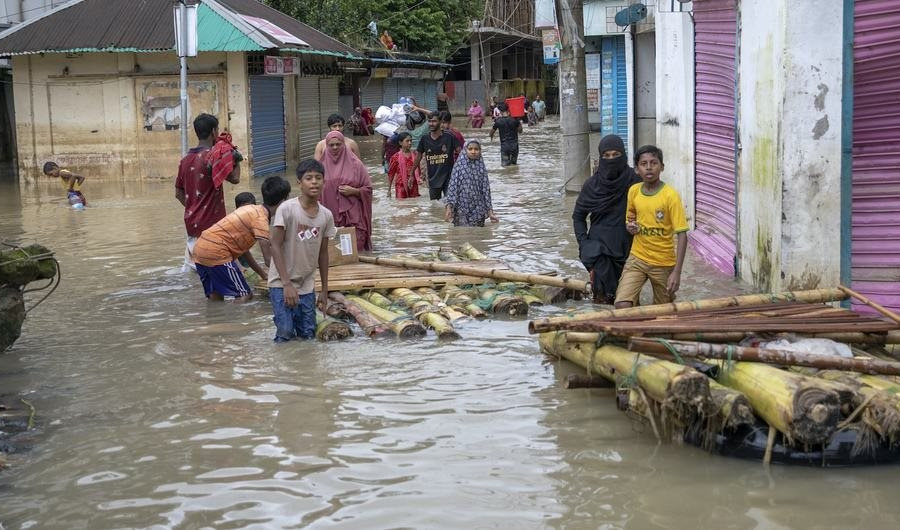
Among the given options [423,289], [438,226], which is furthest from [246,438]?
[438,226]

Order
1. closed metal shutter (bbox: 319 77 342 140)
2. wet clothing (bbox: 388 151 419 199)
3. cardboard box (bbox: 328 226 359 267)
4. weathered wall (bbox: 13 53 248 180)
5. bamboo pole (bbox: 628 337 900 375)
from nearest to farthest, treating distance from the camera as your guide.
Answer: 1. bamboo pole (bbox: 628 337 900 375)
2. cardboard box (bbox: 328 226 359 267)
3. wet clothing (bbox: 388 151 419 199)
4. weathered wall (bbox: 13 53 248 180)
5. closed metal shutter (bbox: 319 77 342 140)

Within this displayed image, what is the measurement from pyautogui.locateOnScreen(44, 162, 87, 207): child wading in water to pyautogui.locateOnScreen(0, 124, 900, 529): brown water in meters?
7.96

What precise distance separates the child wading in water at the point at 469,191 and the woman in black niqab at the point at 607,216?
4960mm

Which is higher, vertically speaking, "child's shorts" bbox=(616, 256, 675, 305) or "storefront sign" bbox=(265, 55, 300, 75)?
"storefront sign" bbox=(265, 55, 300, 75)

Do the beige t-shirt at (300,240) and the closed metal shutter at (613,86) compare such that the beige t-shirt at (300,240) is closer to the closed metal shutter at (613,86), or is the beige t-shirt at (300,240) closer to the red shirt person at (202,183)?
the red shirt person at (202,183)

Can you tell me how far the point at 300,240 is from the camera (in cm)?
732

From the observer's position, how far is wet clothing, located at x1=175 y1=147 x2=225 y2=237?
948 centimetres

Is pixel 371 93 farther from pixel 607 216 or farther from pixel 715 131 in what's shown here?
pixel 607 216

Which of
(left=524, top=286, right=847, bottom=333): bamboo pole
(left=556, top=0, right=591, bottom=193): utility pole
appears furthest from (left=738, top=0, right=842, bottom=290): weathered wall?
(left=556, top=0, right=591, bottom=193): utility pole

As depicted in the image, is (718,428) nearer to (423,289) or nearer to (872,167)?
(872,167)

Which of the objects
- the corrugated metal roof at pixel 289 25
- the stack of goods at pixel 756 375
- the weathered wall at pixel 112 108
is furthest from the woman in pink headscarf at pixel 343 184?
the corrugated metal roof at pixel 289 25

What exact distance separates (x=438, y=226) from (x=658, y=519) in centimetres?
986

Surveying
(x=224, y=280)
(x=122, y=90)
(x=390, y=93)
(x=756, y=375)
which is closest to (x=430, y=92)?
(x=390, y=93)

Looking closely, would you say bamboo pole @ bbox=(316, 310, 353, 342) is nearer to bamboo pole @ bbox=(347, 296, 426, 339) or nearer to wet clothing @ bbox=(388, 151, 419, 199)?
bamboo pole @ bbox=(347, 296, 426, 339)
